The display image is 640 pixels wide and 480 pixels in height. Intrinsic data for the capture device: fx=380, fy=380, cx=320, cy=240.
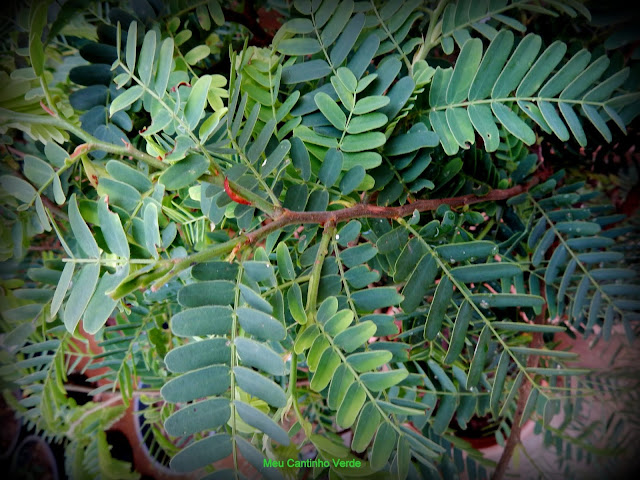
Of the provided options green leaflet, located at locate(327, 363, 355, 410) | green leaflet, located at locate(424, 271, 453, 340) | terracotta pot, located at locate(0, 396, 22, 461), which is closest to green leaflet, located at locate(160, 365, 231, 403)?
green leaflet, located at locate(327, 363, 355, 410)

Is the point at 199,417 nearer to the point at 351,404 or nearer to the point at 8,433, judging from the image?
the point at 351,404

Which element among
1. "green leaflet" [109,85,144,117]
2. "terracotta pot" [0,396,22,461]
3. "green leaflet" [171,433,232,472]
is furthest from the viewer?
"terracotta pot" [0,396,22,461]

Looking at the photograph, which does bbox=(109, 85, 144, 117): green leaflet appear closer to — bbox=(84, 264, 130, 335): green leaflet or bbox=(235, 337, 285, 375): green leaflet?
bbox=(84, 264, 130, 335): green leaflet

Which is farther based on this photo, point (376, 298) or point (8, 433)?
point (8, 433)

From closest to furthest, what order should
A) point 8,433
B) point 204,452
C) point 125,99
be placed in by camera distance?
point 204,452
point 125,99
point 8,433

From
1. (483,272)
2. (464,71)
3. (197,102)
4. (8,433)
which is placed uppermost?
(464,71)

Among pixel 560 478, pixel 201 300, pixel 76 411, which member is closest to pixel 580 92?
pixel 201 300

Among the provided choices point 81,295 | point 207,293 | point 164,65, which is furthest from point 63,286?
point 164,65

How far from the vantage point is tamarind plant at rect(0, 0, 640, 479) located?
37 centimetres

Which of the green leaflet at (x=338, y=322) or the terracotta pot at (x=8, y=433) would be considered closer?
the green leaflet at (x=338, y=322)

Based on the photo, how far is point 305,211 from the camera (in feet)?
1.50

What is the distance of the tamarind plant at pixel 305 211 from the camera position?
1.20 feet

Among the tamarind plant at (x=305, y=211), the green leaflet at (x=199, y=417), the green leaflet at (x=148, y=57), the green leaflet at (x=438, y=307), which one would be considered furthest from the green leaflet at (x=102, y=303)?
the green leaflet at (x=438, y=307)

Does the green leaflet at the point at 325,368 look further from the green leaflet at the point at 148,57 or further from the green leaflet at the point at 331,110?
the green leaflet at the point at 148,57
